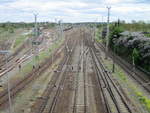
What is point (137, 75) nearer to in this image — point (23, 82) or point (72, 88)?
point (72, 88)

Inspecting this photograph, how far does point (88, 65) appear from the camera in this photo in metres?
53.5

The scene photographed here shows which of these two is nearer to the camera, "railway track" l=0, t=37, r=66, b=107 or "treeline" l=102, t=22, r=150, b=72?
"railway track" l=0, t=37, r=66, b=107

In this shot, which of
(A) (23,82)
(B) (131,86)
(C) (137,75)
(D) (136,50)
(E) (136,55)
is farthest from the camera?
(D) (136,50)

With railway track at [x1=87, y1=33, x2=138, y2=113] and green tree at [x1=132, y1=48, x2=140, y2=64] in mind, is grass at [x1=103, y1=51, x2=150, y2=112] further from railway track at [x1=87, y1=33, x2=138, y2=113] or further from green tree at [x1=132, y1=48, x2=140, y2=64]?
green tree at [x1=132, y1=48, x2=140, y2=64]

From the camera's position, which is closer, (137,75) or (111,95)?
(111,95)

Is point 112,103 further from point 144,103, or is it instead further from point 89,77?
point 89,77

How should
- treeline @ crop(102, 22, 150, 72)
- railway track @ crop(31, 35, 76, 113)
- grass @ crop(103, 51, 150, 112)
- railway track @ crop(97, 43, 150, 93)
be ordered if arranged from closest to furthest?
railway track @ crop(31, 35, 76, 113) → grass @ crop(103, 51, 150, 112) → railway track @ crop(97, 43, 150, 93) → treeline @ crop(102, 22, 150, 72)

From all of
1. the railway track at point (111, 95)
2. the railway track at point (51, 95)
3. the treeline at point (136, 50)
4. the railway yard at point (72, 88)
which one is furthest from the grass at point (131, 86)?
the railway track at point (51, 95)

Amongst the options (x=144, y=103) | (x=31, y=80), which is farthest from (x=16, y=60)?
(x=144, y=103)

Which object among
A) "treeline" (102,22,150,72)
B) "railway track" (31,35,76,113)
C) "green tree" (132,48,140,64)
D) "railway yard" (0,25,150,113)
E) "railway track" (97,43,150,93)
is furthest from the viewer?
"green tree" (132,48,140,64)

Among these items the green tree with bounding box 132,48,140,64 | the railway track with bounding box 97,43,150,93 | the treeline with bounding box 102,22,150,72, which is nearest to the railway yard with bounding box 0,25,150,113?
the railway track with bounding box 97,43,150,93

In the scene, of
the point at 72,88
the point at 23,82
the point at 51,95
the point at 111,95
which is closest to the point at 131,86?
the point at 111,95

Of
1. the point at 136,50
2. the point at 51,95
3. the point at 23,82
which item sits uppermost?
the point at 136,50

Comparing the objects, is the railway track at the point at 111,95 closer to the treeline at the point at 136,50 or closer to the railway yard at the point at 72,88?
the railway yard at the point at 72,88
